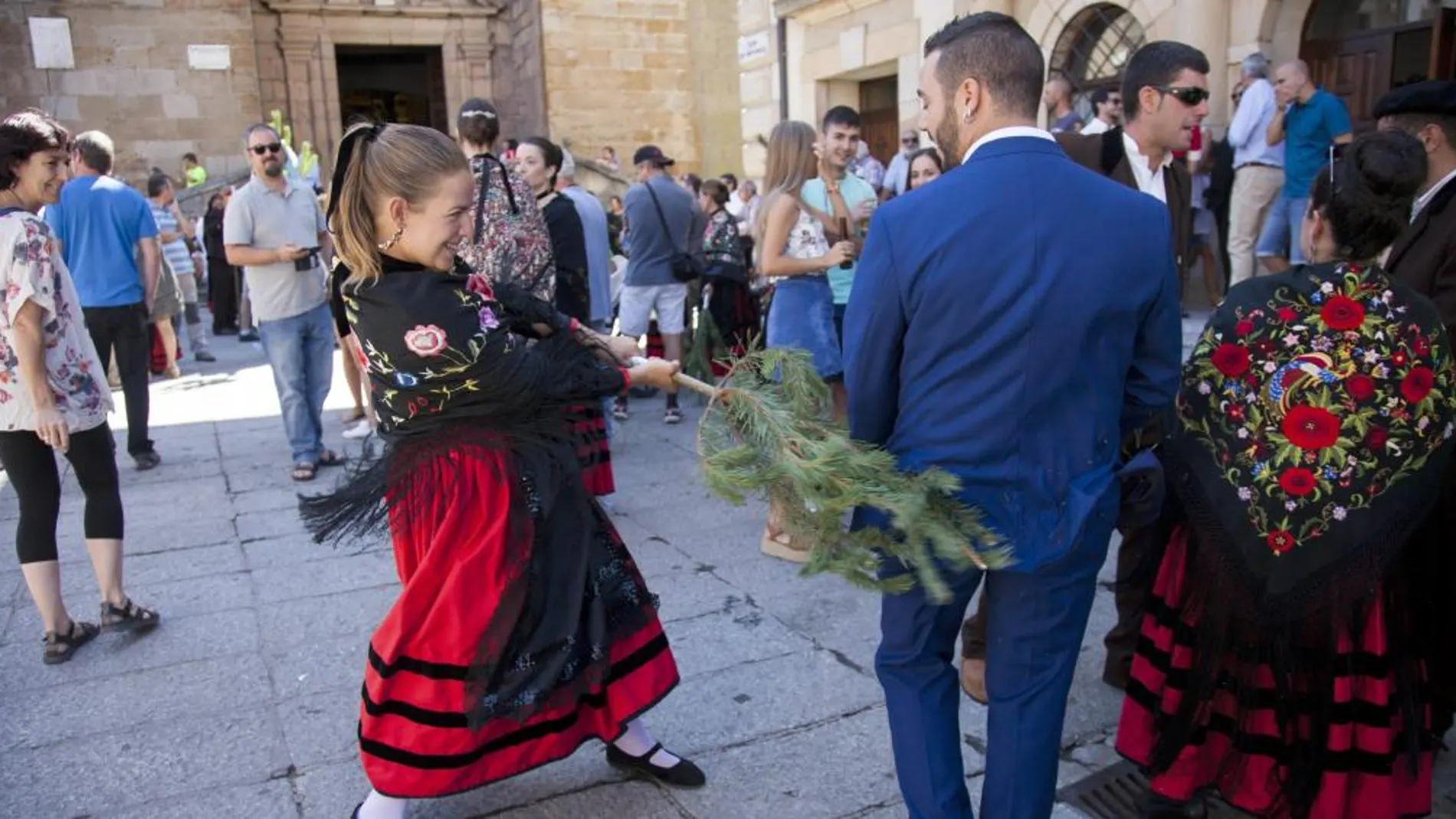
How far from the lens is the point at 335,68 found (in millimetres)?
21875

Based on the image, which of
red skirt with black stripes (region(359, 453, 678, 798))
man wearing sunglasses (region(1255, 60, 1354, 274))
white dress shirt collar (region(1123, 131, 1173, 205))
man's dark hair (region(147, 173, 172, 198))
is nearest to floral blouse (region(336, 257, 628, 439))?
red skirt with black stripes (region(359, 453, 678, 798))

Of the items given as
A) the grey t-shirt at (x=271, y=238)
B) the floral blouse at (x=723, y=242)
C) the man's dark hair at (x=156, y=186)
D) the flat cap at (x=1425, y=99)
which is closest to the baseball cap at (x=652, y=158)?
the floral blouse at (x=723, y=242)

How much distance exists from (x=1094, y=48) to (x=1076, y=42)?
0.23 metres

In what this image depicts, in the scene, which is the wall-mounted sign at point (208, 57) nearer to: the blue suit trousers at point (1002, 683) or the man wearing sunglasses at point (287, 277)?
the man wearing sunglasses at point (287, 277)

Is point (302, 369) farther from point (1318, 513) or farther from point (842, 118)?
point (1318, 513)

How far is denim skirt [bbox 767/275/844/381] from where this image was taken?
4605 mm

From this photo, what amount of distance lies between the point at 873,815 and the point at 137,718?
7.57 ft

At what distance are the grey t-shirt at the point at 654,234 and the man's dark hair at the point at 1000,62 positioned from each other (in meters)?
5.05

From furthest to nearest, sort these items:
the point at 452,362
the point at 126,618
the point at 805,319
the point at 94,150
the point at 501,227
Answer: the point at 94,150 → the point at 501,227 → the point at 805,319 → the point at 126,618 → the point at 452,362

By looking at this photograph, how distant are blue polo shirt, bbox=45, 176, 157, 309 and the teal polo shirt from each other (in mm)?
4202

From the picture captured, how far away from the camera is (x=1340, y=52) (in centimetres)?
817

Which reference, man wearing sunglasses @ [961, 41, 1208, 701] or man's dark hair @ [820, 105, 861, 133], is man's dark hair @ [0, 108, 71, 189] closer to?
man's dark hair @ [820, 105, 861, 133]

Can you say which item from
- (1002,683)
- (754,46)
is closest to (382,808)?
(1002,683)

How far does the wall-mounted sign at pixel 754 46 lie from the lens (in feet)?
45.0
